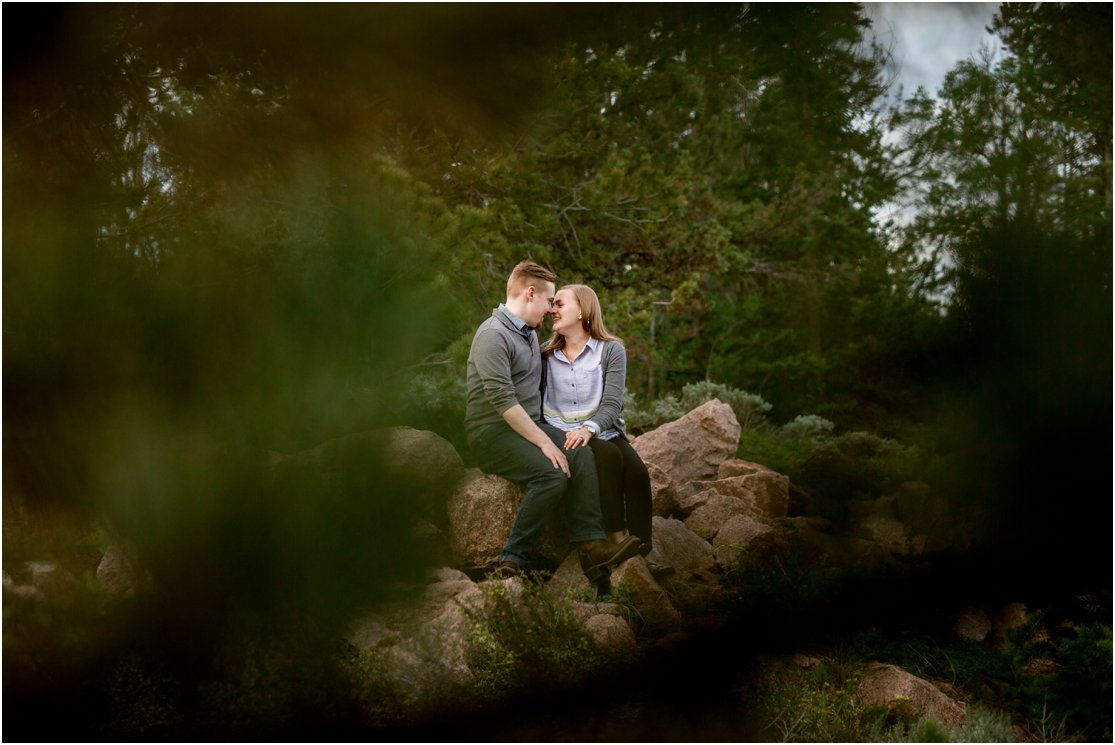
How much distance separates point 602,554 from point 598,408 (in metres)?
0.51

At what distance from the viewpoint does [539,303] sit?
8.43 ft

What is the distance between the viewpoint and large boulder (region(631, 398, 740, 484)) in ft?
14.1

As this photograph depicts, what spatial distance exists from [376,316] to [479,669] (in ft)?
2.22

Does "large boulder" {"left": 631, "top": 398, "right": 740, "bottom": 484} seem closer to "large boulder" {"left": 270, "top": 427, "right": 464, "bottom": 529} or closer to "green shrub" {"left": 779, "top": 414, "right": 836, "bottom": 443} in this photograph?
"green shrub" {"left": 779, "top": 414, "right": 836, "bottom": 443}

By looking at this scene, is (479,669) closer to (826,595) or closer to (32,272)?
(826,595)

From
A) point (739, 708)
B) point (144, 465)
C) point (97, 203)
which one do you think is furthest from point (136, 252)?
point (739, 708)

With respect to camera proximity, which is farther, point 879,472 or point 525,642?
point 525,642

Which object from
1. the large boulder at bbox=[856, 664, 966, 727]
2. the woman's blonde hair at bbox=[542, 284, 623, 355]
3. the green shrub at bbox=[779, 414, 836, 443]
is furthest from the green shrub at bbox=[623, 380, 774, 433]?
the large boulder at bbox=[856, 664, 966, 727]

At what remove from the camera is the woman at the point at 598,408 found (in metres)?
2.72

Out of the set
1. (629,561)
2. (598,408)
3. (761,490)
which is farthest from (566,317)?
(761,490)

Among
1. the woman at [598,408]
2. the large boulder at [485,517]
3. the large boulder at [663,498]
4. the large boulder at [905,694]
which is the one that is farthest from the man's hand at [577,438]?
the large boulder at [905,694]

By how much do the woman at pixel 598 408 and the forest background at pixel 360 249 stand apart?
170 cm

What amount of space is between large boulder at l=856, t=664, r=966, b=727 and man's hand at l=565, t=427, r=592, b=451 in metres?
1.04

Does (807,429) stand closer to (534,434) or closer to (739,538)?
(739,538)
